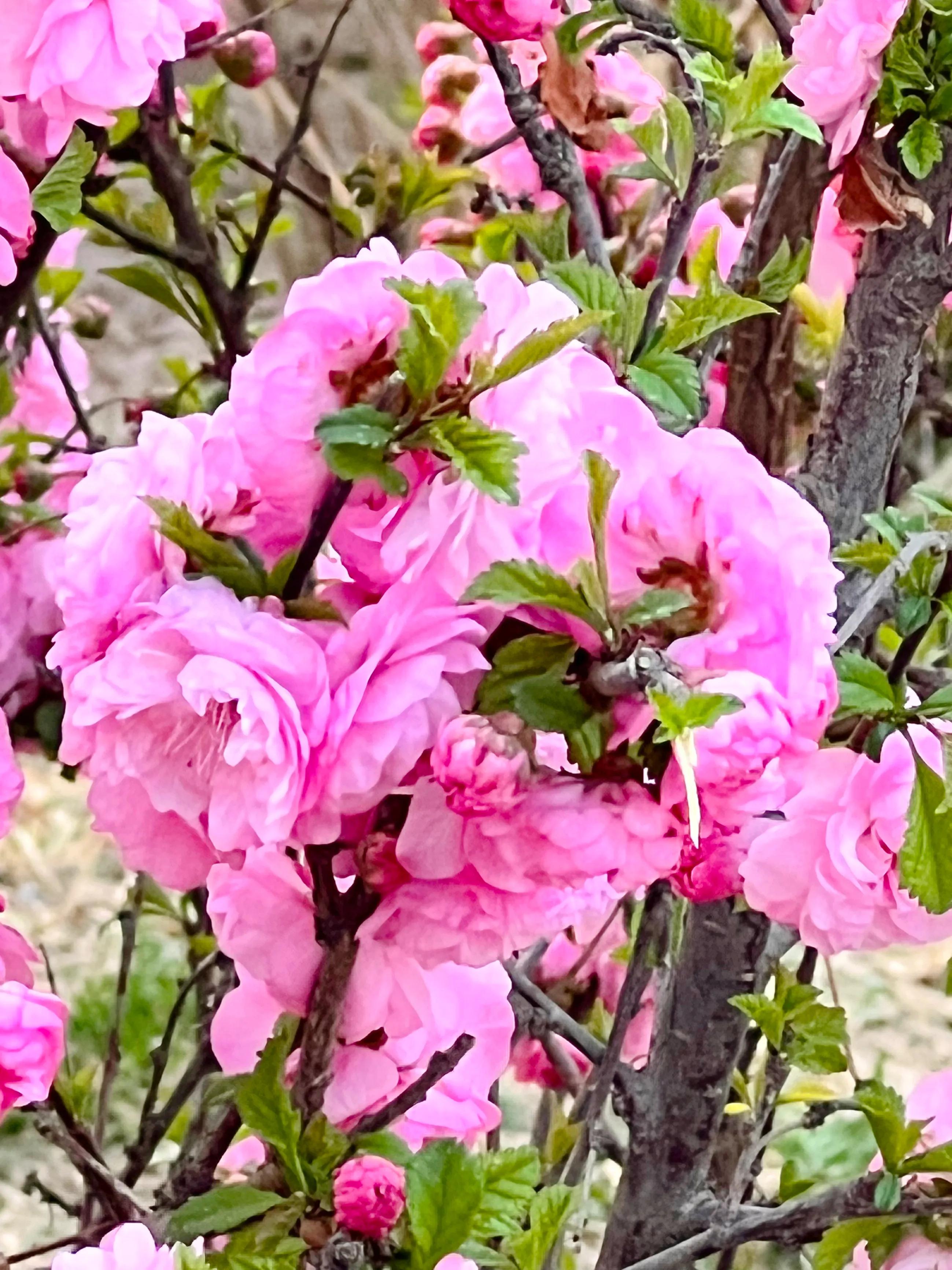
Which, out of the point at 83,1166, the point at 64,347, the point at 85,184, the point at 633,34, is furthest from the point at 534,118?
the point at 64,347

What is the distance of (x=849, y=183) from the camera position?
0.42 m

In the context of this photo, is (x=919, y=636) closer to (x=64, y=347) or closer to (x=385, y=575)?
(x=385, y=575)

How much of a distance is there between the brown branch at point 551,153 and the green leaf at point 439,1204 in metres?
0.27

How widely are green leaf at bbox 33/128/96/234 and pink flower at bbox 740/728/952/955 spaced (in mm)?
269

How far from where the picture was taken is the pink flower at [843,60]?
0.40m

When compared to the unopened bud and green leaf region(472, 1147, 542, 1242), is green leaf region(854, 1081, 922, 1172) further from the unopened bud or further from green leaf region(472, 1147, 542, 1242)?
the unopened bud

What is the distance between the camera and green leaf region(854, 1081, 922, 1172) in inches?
15.5

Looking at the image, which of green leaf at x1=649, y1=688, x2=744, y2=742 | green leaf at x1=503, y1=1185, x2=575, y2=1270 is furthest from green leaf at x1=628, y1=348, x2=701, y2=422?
green leaf at x1=503, y1=1185, x2=575, y2=1270

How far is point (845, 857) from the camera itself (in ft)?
1.06

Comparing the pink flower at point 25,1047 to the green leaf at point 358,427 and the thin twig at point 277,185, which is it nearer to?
the green leaf at point 358,427

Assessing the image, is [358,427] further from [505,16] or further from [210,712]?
[505,16]

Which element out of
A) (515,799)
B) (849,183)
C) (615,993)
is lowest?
(615,993)

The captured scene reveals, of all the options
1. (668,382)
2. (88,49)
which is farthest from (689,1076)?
(88,49)

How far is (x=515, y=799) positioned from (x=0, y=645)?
1.09 feet
